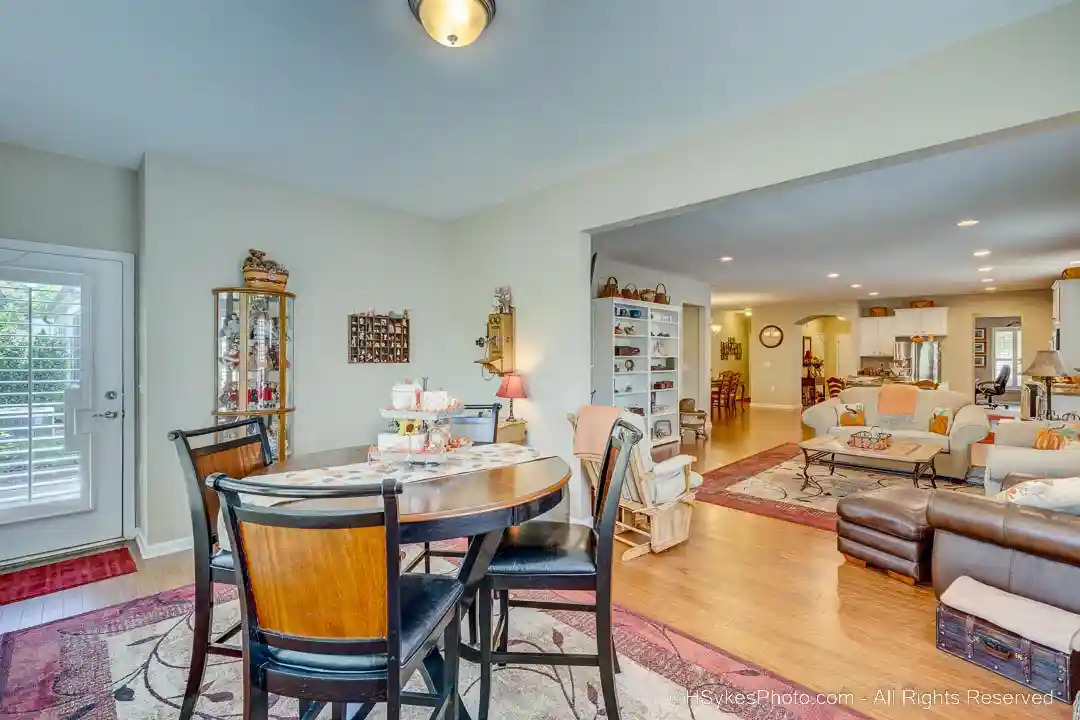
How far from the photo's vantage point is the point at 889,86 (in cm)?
239

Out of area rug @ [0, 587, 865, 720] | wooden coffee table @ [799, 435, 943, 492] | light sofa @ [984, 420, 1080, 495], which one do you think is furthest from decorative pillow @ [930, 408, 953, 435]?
area rug @ [0, 587, 865, 720]

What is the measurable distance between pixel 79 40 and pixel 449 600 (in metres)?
2.70

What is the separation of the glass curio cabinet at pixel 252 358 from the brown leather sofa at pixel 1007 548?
12.9 feet

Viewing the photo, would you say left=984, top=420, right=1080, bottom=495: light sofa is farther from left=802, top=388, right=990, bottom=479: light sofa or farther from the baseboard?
the baseboard

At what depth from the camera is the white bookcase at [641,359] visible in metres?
6.26

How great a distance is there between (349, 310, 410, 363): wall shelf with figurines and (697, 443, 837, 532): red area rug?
9.87 feet

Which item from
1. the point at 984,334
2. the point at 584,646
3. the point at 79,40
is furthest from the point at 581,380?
the point at 984,334

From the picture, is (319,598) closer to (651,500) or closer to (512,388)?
(651,500)

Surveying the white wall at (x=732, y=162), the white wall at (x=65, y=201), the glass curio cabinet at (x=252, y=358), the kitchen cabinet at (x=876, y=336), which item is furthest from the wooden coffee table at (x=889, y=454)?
the kitchen cabinet at (x=876, y=336)

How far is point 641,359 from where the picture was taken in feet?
22.5

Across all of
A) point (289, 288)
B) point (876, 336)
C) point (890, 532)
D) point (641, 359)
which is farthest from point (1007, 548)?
point (876, 336)

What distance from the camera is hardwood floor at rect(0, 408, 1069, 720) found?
206 cm

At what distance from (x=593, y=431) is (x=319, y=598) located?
229 cm

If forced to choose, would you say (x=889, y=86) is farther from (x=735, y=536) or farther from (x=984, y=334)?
(x=984, y=334)
